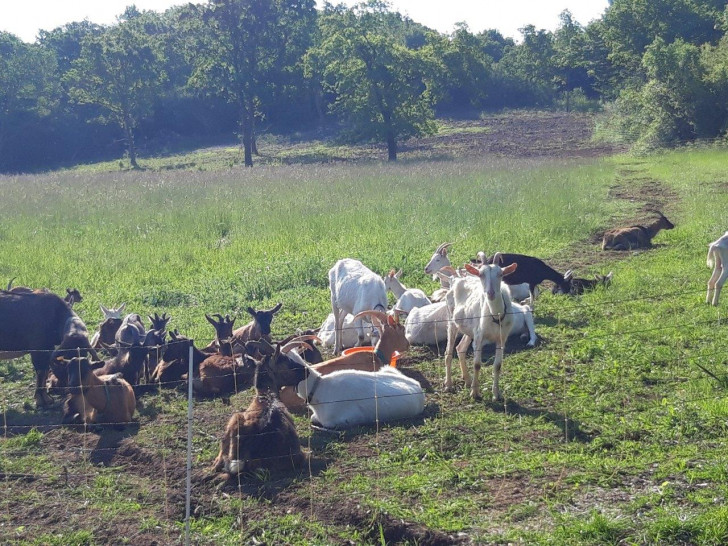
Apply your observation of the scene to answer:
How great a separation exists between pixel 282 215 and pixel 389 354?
1095 centimetres

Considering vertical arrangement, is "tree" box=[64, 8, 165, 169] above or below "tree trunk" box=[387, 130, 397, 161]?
above

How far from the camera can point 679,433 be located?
6484mm

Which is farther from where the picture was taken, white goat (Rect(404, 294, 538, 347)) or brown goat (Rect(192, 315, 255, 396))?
white goat (Rect(404, 294, 538, 347))

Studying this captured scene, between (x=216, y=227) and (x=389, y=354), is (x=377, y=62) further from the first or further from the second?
(x=389, y=354)

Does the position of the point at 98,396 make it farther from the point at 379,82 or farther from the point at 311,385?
the point at 379,82

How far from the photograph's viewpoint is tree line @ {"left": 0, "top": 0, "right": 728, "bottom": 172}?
1583 inches

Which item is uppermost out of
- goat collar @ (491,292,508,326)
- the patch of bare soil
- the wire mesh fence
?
the patch of bare soil

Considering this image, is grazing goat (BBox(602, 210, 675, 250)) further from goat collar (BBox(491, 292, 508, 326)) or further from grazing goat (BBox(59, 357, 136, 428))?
grazing goat (BBox(59, 357, 136, 428))

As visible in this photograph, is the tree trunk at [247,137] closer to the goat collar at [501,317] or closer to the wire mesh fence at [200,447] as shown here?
the wire mesh fence at [200,447]

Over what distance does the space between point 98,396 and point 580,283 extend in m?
7.11

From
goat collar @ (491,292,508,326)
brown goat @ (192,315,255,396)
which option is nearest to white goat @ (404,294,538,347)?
goat collar @ (491,292,508,326)

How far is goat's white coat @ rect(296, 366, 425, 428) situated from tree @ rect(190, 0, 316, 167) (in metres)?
37.9

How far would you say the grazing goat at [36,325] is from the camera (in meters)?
9.14

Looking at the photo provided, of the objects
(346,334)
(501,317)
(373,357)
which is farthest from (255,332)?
(501,317)
